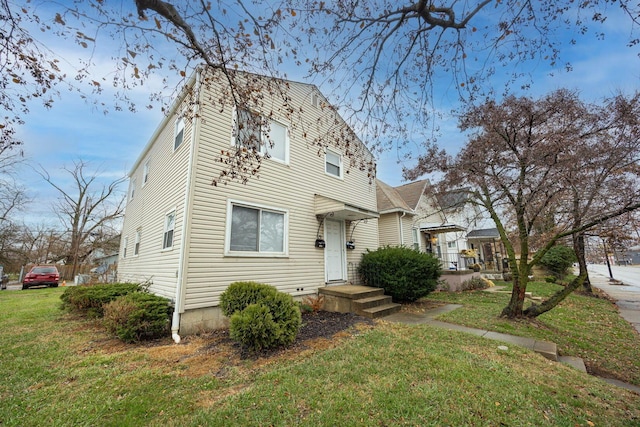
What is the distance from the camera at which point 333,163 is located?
10.1 meters

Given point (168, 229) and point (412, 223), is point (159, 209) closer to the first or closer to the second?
point (168, 229)

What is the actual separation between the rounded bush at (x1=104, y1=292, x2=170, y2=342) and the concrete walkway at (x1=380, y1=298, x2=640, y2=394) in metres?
5.04

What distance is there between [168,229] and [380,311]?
19.8ft

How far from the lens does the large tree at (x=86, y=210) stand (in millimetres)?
26703

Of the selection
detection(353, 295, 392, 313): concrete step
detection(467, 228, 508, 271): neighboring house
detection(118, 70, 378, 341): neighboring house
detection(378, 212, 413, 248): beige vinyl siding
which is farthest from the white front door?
detection(467, 228, 508, 271): neighboring house

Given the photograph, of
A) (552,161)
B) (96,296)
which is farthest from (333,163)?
(96,296)

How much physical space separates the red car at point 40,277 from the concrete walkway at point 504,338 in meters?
22.9

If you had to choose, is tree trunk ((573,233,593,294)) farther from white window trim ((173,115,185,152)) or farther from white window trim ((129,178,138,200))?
white window trim ((129,178,138,200))

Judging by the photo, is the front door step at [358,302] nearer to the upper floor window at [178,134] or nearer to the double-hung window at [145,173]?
the upper floor window at [178,134]

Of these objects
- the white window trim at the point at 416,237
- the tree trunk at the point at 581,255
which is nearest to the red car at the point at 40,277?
the white window trim at the point at 416,237

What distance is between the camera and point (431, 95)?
400 centimetres

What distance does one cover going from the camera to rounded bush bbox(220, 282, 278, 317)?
5.06m

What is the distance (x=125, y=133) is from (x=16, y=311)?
8.82 metres

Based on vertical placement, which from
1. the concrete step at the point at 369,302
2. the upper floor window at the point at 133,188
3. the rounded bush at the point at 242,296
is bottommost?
the concrete step at the point at 369,302
